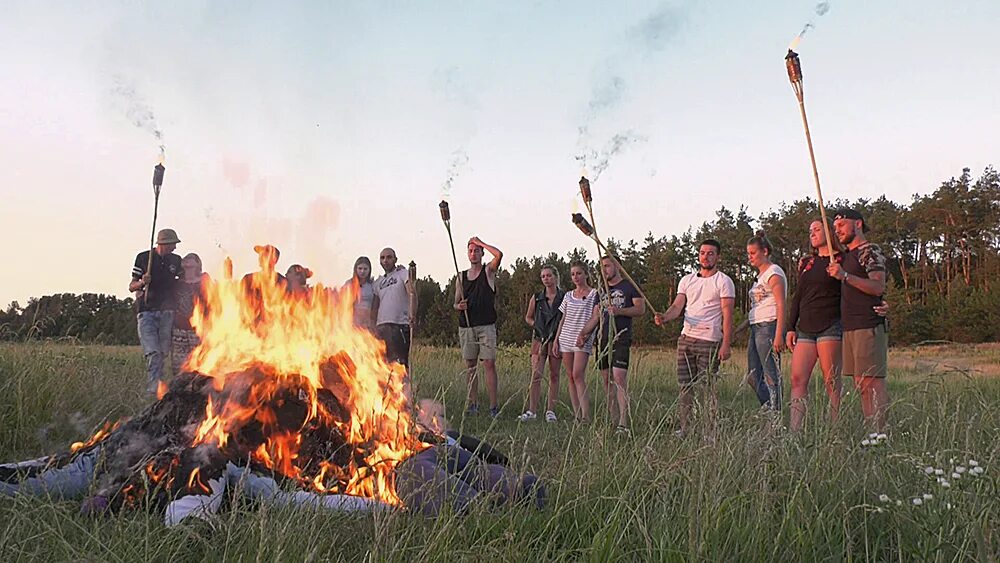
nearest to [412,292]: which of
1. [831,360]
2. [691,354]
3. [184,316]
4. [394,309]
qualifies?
[394,309]

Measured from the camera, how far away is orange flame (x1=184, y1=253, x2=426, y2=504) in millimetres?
4344

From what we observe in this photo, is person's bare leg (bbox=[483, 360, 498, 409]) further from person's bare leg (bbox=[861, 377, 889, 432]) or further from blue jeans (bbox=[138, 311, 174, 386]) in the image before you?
person's bare leg (bbox=[861, 377, 889, 432])

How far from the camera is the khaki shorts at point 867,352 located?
576 cm

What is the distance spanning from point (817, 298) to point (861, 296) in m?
0.50

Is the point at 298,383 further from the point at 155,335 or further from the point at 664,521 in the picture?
the point at 155,335

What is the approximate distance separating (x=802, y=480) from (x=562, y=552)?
3.84 ft

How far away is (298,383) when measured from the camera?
485 cm

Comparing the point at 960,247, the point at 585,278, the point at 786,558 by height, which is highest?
the point at 960,247

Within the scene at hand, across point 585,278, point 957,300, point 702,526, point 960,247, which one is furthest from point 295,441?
point 960,247

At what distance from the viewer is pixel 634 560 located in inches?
107

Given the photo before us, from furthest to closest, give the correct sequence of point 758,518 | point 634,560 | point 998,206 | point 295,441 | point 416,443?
point 998,206 < point 295,441 < point 416,443 < point 758,518 < point 634,560

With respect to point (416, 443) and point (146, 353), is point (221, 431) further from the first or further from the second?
point (146, 353)

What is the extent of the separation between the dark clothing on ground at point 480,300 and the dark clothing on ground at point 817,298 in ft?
12.6

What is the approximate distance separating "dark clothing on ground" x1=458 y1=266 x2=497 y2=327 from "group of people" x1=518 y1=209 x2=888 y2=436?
886 mm
